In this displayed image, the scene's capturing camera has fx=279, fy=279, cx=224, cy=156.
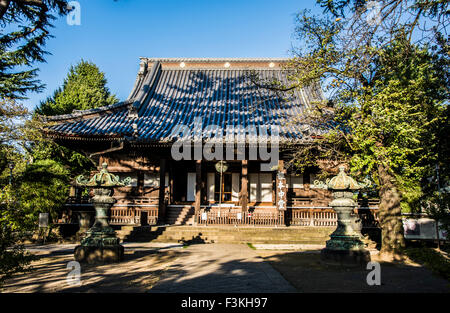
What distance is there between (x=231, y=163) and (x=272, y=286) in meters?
11.2

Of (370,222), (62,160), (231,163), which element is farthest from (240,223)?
(62,160)

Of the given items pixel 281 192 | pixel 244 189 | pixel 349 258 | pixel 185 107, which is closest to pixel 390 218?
pixel 349 258

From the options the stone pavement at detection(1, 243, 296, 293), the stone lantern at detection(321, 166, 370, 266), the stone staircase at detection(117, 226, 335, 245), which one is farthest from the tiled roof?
the stone pavement at detection(1, 243, 296, 293)

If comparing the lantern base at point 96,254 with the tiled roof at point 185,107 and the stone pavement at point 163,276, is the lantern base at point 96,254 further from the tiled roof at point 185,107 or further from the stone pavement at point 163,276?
the tiled roof at point 185,107

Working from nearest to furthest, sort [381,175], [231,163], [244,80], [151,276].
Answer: [151,276]
[381,175]
[231,163]
[244,80]

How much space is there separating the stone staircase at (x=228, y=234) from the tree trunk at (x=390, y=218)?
12.9ft

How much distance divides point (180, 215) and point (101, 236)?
24.0ft

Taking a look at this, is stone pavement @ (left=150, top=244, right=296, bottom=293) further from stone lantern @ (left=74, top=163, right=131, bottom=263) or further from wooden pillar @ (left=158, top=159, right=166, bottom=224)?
wooden pillar @ (left=158, top=159, right=166, bottom=224)

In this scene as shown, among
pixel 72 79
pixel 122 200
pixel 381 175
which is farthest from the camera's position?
pixel 72 79

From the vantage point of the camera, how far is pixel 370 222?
40.9 feet

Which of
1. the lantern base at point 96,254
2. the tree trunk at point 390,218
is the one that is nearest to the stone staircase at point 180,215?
the lantern base at point 96,254

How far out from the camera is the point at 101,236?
7.06 metres

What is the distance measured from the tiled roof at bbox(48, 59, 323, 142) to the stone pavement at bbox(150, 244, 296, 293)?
6750 mm
